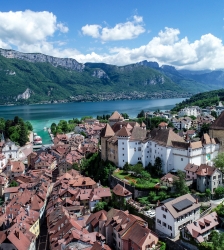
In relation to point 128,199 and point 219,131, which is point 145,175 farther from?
point 219,131

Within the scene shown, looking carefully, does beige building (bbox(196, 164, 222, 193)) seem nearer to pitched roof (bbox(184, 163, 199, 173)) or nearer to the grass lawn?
pitched roof (bbox(184, 163, 199, 173))

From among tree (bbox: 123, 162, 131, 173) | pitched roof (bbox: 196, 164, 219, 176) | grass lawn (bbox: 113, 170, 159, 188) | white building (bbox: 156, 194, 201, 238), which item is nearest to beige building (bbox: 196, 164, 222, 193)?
pitched roof (bbox: 196, 164, 219, 176)

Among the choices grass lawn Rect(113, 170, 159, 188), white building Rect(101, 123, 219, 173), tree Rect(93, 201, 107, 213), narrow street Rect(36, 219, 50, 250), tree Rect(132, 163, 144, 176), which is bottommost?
narrow street Rect(36, 219, 50, 250)

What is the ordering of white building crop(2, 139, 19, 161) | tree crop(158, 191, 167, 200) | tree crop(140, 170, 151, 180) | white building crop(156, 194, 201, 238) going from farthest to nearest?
white building crop(2, 139, 19, 161) → tree crop(140, 170, 151, 180) → tree crop(158, 191, 167, 200) → white building crop(156, 194, 201, 238)

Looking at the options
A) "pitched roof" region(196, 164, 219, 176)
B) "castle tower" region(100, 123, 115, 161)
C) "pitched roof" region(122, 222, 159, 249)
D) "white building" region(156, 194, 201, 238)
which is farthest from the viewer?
"castle tower" region(100, 123, 115, 161)

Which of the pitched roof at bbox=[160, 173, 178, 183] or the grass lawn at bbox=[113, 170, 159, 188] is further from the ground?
the pitched roof at bbox=[160, 173, 178, 183]
